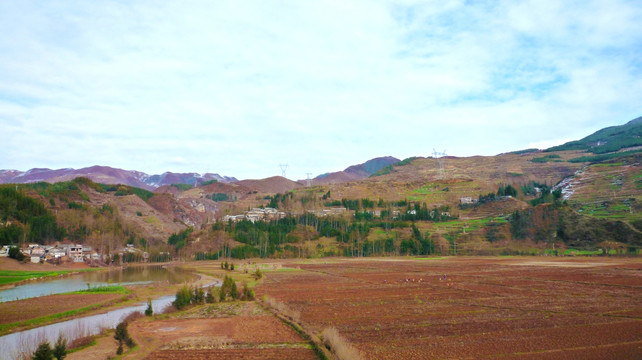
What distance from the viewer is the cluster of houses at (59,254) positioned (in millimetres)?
81312

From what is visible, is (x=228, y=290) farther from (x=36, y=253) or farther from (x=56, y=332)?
(x=36, y=253)

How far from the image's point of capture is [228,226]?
137 m

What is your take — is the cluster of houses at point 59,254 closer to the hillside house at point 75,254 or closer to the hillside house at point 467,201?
the hillside house at point 75,254

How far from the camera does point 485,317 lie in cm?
2531

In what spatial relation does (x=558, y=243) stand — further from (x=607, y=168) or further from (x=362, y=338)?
(x=362, y=338)

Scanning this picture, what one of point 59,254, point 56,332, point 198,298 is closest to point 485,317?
point 198,298

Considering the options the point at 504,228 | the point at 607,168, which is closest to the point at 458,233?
the point at 504,228

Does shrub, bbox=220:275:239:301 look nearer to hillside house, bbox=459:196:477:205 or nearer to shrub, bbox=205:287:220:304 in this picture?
shrub, bbox=205:287:220:304

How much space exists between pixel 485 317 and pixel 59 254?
316ft

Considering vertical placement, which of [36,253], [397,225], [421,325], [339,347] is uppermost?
[397,225]

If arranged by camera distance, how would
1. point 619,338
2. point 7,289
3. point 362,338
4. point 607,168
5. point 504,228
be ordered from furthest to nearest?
point 607,168 → point 504,228 → point 7,289 → point 362,338 → point 619,338

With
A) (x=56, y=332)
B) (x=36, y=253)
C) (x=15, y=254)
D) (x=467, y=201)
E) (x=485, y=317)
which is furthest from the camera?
(x=467, y=201)

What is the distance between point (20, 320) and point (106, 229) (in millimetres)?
110786

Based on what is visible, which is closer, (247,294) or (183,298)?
(183,298)
